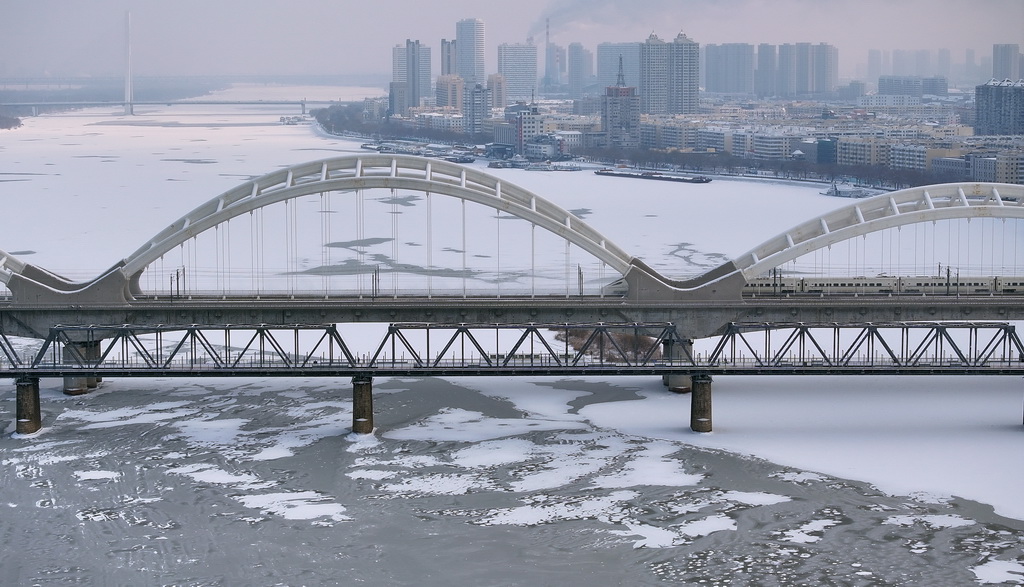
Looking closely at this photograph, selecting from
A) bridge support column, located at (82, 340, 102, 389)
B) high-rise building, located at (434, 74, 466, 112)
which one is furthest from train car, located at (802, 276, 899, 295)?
high-rise building, located at (434, 74, 466, 112)

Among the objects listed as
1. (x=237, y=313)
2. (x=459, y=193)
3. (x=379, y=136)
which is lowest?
(x=237, y=313)

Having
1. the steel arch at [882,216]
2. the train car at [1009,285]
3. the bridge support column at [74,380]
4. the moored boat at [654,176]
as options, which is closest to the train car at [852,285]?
the steel arch at [882,216]

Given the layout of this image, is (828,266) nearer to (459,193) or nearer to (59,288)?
(459,193)

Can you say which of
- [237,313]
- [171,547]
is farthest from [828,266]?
[171,547]

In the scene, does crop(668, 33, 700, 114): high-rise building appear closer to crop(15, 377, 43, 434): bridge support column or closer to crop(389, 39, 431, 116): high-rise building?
crop(389, 39, 431, 116): high-rise building

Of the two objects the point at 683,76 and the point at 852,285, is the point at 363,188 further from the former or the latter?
→ the point at 683,76
